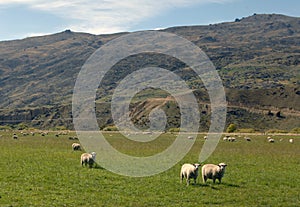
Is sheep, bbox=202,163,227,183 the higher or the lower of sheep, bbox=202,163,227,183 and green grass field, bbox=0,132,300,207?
the higher

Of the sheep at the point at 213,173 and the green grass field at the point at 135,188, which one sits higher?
the sheep at the point at 213,173

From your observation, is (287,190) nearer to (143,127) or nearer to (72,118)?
(143,127)

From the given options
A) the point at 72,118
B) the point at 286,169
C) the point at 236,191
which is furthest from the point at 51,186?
the point at 72,118

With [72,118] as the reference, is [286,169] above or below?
above

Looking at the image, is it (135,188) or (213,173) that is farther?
(213,173)

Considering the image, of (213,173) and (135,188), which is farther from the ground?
(213,173)


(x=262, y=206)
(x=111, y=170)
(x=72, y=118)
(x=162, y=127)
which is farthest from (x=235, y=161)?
(x=72, y=118)

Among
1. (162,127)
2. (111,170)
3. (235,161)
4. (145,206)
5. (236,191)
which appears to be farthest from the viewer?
(162,127)

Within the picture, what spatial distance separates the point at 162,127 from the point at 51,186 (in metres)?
102

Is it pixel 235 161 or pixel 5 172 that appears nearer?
pixel 5 172

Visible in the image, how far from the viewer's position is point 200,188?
23.2 meters

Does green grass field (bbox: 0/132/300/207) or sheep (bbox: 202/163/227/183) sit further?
sheep (bbox: 202/163/227/183)

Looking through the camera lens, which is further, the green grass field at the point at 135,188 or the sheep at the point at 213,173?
the sheep at the point at 213,173

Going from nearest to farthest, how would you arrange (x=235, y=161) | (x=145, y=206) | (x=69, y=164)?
(x=145, y=206) → (x=69, y=164) → (x=235, y=161)
